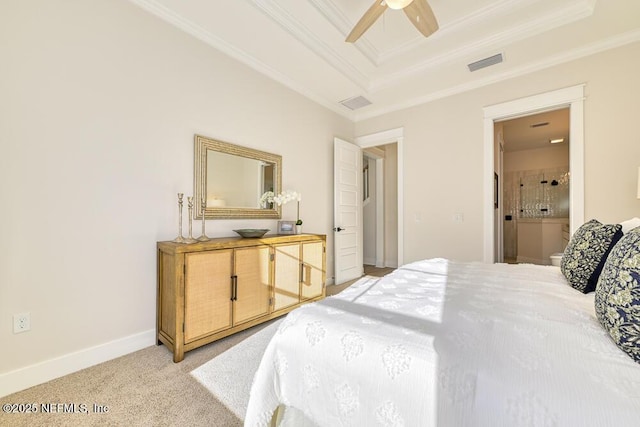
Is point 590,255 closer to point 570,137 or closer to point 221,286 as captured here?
point 570,137

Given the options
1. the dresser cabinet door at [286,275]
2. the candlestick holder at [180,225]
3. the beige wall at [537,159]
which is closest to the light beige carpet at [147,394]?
the dresser cabinet door at [286,275]

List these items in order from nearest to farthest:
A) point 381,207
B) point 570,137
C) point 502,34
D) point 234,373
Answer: point 234,373 < point 502,34 < point 570,137 < point 381,207

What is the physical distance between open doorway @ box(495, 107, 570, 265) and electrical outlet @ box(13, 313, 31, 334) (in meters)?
6.87

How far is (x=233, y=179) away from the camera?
9.16 ft

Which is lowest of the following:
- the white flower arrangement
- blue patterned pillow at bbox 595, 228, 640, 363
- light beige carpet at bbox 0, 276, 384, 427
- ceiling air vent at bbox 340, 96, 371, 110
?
light beige carpet at bbox 0, 276, 384, 427

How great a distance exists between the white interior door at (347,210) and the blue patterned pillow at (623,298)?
324 cm

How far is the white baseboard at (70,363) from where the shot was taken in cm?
161

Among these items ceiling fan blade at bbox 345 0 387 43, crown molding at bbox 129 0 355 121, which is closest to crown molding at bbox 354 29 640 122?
crown molding at bbox 129 0 355 121

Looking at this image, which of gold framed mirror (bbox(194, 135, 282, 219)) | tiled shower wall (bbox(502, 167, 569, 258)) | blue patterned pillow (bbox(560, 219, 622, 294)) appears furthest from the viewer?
tiled shower wall (bbox(502, 167, 569, 258))

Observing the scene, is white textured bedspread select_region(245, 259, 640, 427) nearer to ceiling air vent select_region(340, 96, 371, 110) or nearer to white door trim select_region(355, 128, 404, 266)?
white door trim select_region(355, 128, 404, 266)

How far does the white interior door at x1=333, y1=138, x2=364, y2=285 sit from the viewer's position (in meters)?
4.09

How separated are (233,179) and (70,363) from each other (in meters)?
1.89

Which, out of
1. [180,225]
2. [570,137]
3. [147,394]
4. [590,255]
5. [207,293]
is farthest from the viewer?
[570,137]

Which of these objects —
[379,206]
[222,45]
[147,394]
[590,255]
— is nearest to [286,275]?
[147,394]
